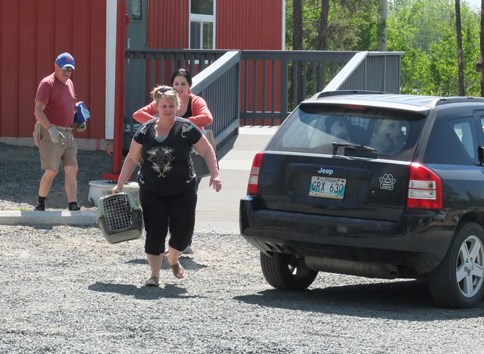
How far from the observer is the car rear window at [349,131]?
359 inches

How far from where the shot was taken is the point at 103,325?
786 centimetres

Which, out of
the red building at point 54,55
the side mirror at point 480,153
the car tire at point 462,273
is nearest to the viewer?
the car tire at point 462,273

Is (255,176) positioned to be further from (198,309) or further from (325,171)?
(198,309)

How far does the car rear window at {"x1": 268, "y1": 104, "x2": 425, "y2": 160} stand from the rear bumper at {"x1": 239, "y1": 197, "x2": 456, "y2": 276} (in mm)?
489

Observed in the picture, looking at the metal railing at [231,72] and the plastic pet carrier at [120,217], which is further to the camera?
the metal railing at [231,72]

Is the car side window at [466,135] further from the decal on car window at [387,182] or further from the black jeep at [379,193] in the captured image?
the decal on car window at [387,182]

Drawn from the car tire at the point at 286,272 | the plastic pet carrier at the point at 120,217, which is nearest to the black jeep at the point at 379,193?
the car tire at the point at 286,272

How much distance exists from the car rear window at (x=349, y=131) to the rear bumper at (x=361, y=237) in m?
0.49

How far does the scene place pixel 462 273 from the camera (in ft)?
30.1

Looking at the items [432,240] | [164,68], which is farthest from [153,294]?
[164,68]

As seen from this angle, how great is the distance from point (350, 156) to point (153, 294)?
5.72 feet

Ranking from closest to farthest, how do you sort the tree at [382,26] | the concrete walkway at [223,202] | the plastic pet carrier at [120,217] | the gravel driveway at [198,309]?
1. the gravel driveway at [198,309]
2. the plastic pet carrier at [120,217]
3. the concrete walkway at [223,202]
4. the tree at [382,26]

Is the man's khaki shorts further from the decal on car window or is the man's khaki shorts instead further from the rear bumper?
the decal on car window

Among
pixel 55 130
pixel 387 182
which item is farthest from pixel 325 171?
pixel 55 130
